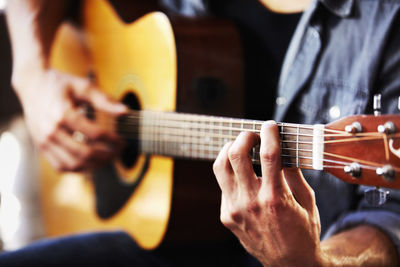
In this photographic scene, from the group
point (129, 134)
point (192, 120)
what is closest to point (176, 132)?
point (192, 120)

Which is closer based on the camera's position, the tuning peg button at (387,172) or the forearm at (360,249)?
the tuning peg button at (387,172)

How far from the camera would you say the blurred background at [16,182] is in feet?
4.16

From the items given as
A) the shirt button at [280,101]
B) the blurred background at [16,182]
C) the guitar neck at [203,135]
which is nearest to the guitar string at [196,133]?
the guitar neck at [203,135]

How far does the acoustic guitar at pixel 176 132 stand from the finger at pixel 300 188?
0.9 inches

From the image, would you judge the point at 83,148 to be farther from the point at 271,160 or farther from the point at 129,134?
the point at 271,160

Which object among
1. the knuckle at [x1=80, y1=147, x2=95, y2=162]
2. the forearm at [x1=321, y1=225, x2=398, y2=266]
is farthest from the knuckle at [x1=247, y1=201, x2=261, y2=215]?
the knuckle at [x1=80, y1=147, x2=95, y2=162]

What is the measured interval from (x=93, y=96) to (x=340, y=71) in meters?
0.54

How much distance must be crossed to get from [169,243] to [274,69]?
379mm

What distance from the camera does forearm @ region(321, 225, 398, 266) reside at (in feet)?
1.78

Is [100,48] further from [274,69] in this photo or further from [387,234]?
[387,234]

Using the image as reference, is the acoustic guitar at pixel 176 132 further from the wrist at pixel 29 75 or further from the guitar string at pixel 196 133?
the wrist at pixel 29 75

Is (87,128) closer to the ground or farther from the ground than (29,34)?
closer to the ground

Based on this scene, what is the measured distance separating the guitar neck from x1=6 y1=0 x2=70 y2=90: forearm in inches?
10.5

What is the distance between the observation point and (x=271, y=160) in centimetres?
46
